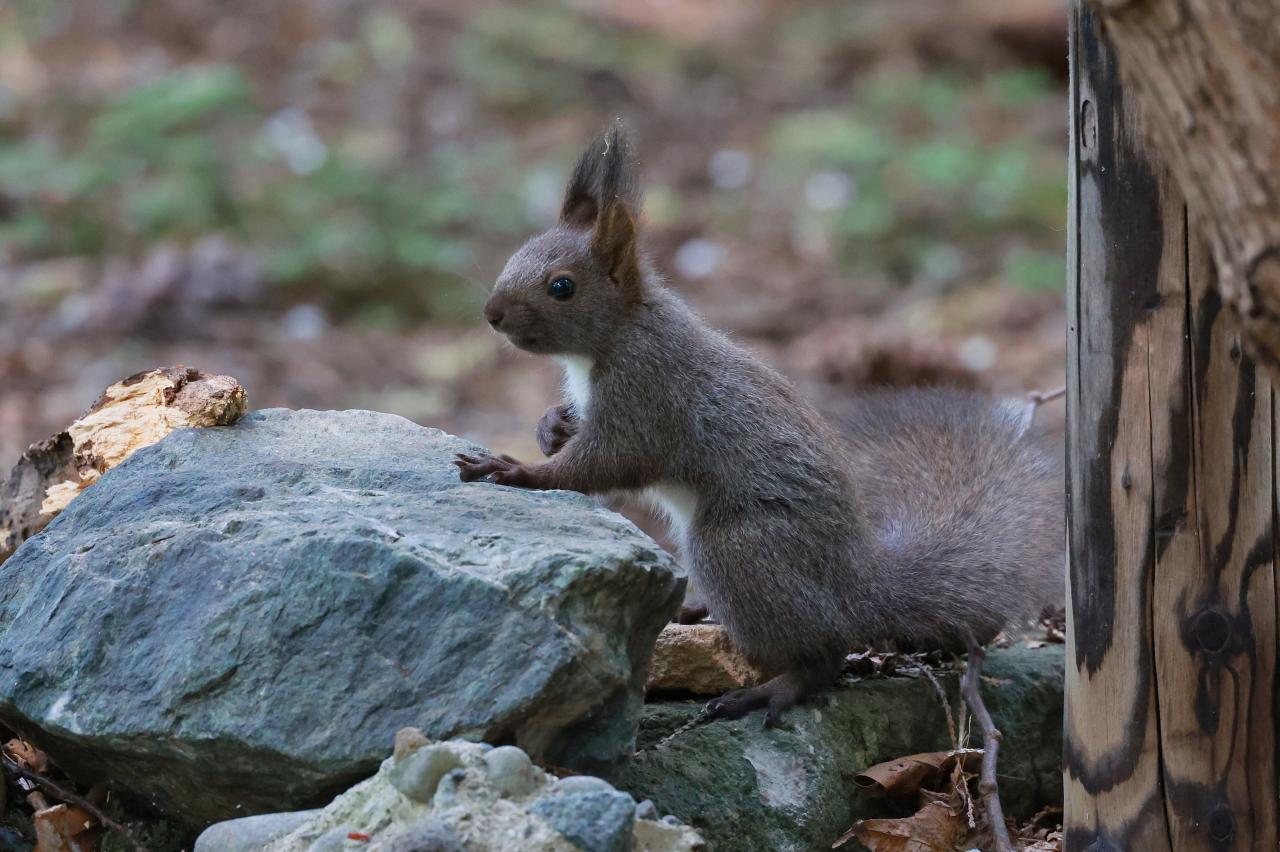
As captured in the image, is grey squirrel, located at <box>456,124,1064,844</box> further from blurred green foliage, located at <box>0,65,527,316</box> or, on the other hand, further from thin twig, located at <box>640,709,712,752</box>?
blurred green foliage, located at <box>0,65,527,316</box>

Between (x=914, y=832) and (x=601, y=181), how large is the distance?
6.80 feet

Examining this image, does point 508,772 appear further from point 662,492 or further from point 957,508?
point 957,508

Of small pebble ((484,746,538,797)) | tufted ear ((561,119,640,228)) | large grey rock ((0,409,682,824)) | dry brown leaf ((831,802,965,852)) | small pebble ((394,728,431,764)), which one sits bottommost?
dry brown leaf ((831,802,965,852))

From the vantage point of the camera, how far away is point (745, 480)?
13.6 feet

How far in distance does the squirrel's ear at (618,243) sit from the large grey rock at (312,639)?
3.34 feet

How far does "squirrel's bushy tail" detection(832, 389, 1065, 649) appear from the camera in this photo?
426 centimetres

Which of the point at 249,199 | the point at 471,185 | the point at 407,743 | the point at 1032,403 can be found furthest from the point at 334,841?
the point at 471,185

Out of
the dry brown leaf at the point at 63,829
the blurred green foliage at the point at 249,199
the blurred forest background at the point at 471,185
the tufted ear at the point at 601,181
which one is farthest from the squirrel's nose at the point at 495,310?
the blurred green foliage at the point at 249,199

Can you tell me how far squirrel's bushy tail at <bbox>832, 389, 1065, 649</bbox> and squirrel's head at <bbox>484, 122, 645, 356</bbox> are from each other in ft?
3.11

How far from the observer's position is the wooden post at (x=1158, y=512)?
316cm

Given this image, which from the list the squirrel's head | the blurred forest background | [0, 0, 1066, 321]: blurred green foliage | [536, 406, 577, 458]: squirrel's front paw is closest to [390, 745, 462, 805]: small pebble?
the squirrel's head

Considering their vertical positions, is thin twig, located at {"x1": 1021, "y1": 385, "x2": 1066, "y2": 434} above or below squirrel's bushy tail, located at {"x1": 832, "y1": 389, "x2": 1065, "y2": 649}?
above

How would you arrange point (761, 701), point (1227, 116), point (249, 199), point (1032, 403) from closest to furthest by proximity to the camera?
point (1227, 116) < point (761, 701) < point (1032, 403) < point (249, 199)

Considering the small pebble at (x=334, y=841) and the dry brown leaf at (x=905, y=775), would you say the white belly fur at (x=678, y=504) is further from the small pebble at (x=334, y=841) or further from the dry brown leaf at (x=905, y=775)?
the small pebble at (x=334, y=841)
